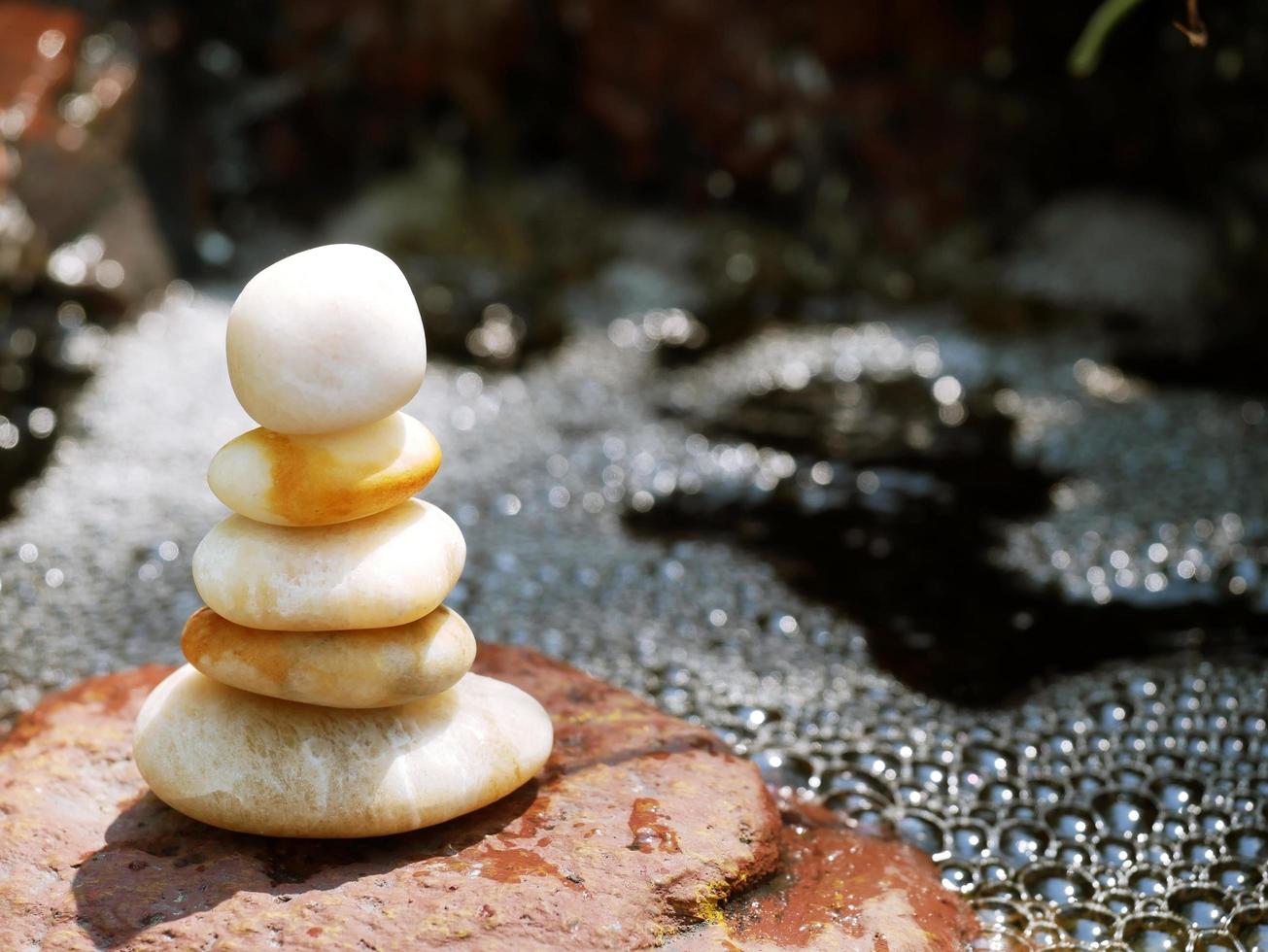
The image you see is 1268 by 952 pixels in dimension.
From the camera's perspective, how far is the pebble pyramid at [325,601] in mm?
1140

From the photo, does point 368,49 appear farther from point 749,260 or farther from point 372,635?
point 372,635

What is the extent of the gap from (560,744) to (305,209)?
263 cm

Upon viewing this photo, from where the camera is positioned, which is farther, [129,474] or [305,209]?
[305,209]

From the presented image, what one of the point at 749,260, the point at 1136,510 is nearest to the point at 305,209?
the point at 749,260

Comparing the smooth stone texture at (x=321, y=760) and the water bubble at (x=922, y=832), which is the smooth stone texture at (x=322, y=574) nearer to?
the smooth stone texture at (x=321, y=760)

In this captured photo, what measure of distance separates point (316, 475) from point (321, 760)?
0.86 feet

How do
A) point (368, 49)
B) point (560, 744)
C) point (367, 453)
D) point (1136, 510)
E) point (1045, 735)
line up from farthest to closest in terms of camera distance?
point (368, 49) → point (1136, 510) → point (1045, 735) → point (560, 744) → point (367, 453)

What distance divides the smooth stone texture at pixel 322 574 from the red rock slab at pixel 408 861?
0.22m

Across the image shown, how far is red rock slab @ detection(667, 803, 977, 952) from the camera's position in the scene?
1174mm

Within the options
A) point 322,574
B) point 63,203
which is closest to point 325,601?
point 322,574

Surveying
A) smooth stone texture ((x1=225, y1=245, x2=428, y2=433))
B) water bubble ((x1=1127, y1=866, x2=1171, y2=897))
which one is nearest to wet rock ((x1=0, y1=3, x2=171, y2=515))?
smooth stone texture ((x1=225, y1=245, x2=428, y2=433))

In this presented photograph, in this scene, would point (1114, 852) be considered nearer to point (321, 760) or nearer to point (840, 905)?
point (840, 905)

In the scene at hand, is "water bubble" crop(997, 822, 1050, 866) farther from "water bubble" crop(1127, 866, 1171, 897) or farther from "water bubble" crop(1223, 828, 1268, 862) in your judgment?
"water bubble" crop(1223, 828, 1268, 862)

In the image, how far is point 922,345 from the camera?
3.06 meters
